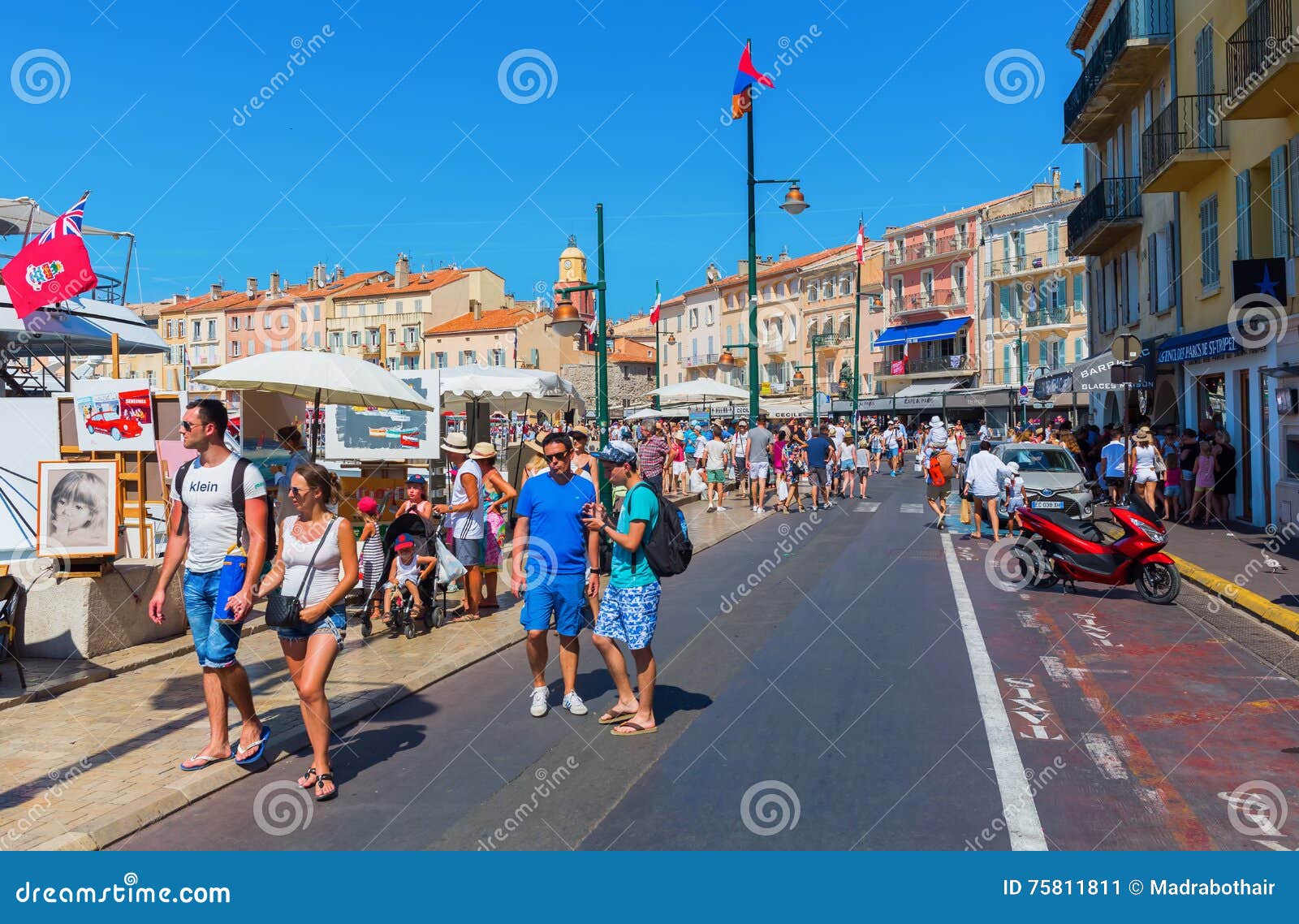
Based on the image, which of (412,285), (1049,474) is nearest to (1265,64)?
(1049,474)

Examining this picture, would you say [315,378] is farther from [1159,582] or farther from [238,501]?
[1159,582]

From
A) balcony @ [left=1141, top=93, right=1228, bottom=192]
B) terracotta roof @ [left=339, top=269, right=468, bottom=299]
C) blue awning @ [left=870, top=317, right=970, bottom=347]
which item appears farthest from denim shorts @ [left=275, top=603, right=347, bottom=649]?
terracotta roof @ [left=339, top=269, right=468, bottom=299]

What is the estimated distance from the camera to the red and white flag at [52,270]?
10.3 metres

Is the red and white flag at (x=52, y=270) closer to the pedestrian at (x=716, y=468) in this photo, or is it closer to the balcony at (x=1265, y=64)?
the pedestrian at (x=716, y=468)

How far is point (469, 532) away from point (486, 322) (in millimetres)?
77186

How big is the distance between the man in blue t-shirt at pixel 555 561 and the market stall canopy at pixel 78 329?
20.8 ft

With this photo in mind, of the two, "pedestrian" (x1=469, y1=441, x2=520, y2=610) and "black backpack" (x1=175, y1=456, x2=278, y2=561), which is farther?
"pedestrian" (x1=469, y1=441, x2=520, y2=610)

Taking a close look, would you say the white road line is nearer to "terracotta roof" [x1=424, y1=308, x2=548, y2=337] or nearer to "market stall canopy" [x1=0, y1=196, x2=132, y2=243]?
"market stall canopy" [x1=0, y1=196, x2=132, y2=243]

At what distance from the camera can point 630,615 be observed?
6496 mm

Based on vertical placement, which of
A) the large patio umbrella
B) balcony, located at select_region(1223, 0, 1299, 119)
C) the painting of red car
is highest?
balcony, located at select_region(1223, 0, 1299, 119)

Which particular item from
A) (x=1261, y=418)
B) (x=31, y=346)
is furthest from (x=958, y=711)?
(x=31, y=346)

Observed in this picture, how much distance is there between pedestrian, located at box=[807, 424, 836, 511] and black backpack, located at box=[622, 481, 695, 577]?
49.5 feet

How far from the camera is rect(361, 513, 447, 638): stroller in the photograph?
9.44 meters

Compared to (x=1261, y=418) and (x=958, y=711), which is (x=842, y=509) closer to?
(x=1261, y=418)
